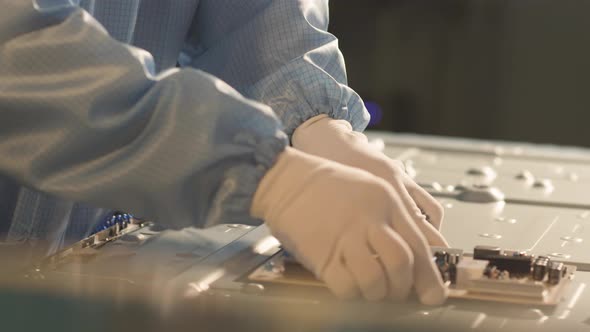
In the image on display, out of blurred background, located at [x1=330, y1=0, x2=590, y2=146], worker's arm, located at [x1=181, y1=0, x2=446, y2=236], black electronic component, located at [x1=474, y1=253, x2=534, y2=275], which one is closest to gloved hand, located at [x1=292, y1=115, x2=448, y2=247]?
worker's arm, located at [x1=181, y1=0, x2=446, y2=236]

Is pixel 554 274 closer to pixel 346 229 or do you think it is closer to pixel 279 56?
pixel 346 229

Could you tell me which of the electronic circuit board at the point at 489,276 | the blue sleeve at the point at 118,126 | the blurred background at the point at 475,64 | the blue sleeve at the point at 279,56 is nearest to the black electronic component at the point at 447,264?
the electronic circuit board at the point at 489,276

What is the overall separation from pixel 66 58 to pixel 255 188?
0.24 meters

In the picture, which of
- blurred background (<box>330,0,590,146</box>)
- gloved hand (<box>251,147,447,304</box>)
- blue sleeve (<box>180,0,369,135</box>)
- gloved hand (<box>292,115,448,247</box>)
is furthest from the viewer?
blurred background (<box>330,0,590,146</box>)

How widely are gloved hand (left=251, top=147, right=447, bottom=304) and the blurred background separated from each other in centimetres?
355

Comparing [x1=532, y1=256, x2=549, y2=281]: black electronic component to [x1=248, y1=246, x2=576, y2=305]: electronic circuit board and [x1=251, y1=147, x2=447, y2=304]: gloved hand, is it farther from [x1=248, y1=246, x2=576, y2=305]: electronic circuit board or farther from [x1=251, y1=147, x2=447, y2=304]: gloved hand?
[x1=251, y1=147, x2=447, y2=304]: gloved hand

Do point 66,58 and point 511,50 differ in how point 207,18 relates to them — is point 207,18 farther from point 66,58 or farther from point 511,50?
point 511,50

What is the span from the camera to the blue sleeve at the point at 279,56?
4.84 ft

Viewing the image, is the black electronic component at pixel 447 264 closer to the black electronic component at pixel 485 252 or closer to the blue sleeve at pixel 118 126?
the black electronic component at pixel 485 252

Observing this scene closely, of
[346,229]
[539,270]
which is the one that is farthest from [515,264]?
[346,229]

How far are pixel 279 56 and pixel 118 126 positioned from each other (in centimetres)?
48

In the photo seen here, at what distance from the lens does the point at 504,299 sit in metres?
1.09

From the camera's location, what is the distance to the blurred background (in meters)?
4.59

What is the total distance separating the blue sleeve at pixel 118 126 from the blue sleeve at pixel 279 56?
32 cm
